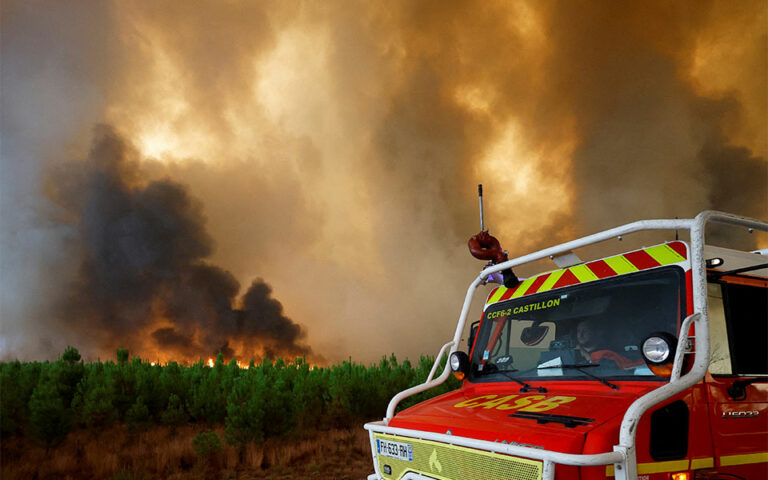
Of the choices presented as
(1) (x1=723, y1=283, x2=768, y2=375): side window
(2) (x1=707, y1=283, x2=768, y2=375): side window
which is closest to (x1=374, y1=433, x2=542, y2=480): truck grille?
(2) (x1=707, y1=283, x2=768, y2=375): side window

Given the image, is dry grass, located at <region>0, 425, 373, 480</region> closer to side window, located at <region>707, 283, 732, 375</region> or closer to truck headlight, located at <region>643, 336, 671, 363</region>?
side window, located at <region>707, 283, 732, 375</region>

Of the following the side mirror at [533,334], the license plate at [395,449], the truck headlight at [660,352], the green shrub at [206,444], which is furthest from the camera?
the green shrub at [206,444]

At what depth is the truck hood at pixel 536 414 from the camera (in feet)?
8.17

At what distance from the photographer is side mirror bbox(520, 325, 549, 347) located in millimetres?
4004

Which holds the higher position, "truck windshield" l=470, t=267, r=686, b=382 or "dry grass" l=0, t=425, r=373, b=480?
Answer: "truck windshield" l=470, t=267, r=686, b=382

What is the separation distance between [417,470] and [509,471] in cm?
88

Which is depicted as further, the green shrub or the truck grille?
the green shrub

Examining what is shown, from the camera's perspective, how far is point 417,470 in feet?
10.8

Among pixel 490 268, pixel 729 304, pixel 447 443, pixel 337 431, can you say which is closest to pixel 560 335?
pixel 490 268

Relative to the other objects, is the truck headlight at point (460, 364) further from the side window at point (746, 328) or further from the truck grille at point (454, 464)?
the side window at point (746, 328)

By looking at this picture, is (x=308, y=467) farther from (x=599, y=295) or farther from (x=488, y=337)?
(x=599, y=295)

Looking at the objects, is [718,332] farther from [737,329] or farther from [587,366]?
[587,366]

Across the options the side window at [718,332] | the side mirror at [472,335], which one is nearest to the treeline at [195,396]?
the side mirror at [472,335]

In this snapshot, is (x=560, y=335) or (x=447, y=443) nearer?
(x=447, y=443)
